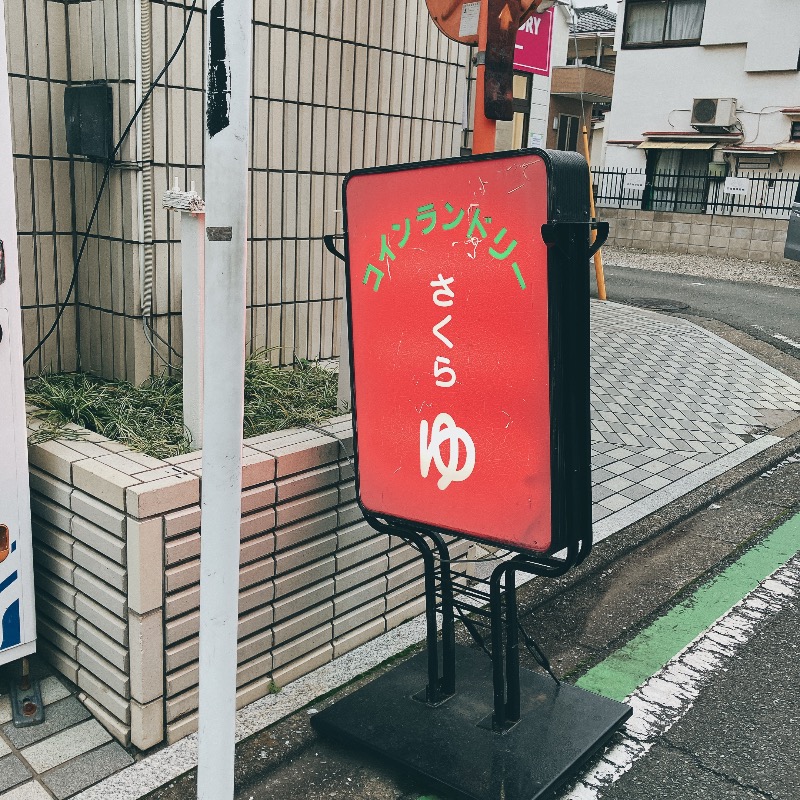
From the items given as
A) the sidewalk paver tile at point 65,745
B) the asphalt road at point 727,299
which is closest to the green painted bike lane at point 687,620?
the sidewalk paver tile at point 65,745

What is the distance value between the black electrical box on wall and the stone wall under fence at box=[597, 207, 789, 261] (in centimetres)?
1629

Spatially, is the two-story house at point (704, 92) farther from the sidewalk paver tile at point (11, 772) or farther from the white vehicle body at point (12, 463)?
the sidewalk paver tile at point (11, 772)

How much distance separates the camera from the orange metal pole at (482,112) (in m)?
3.61

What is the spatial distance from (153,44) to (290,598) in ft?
8.25

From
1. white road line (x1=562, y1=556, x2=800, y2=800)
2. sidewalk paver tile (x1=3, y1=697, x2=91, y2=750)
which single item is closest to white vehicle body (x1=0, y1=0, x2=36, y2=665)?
sidewalk paver tile (x1=3, y1=697, x2=91, y2=750)

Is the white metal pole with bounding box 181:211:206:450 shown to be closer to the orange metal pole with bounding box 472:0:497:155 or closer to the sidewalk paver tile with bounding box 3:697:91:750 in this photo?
the sidewalk paver tile with bounding box 3:697:91:750

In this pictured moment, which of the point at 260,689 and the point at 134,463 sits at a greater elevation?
the point at 134,463

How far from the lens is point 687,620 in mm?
4277

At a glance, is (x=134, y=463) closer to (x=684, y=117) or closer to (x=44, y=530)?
(x=44, y=530)

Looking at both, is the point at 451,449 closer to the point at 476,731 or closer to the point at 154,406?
the point at 476,731

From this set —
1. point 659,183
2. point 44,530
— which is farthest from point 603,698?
point 659,183

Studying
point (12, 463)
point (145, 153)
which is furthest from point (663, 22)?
point (12, 463)

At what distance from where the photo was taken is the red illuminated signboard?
264cm

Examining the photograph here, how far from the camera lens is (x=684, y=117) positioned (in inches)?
945
